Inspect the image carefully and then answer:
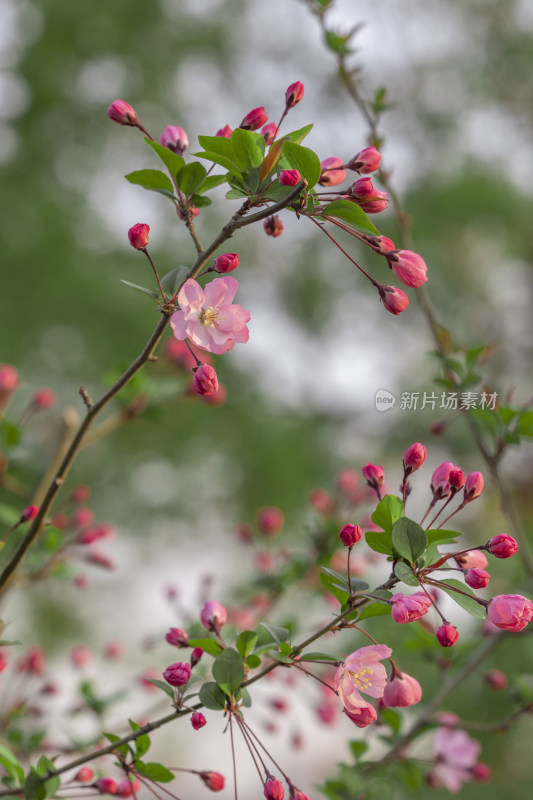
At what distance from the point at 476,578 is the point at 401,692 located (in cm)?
6

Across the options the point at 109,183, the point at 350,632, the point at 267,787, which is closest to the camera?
the point at 267,787

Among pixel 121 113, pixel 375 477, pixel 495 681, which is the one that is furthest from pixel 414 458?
pixel 495 681

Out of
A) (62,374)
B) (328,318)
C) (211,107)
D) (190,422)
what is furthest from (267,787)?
(211,107)

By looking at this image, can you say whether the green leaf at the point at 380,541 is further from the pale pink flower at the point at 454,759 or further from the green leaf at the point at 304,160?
the pale pink flower at the point at 454,759

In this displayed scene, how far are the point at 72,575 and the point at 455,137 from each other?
3.83m

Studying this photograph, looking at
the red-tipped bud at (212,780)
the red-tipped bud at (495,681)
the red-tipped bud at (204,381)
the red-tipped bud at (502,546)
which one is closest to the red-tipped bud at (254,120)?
the red-tipped bud at (204,381)

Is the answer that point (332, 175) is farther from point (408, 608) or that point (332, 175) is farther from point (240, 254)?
point (240, 254)

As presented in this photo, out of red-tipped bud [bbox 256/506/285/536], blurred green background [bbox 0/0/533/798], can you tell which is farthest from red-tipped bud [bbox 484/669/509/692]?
blurred green background [bbox 0/0/533/798]

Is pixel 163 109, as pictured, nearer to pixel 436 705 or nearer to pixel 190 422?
pixel 190 422

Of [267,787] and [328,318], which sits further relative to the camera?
[328,318]

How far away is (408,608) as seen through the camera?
25 cm

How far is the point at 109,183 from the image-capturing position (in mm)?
3162

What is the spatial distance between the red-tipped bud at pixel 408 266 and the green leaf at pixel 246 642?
0.60 feet

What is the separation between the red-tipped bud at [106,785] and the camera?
35cm
